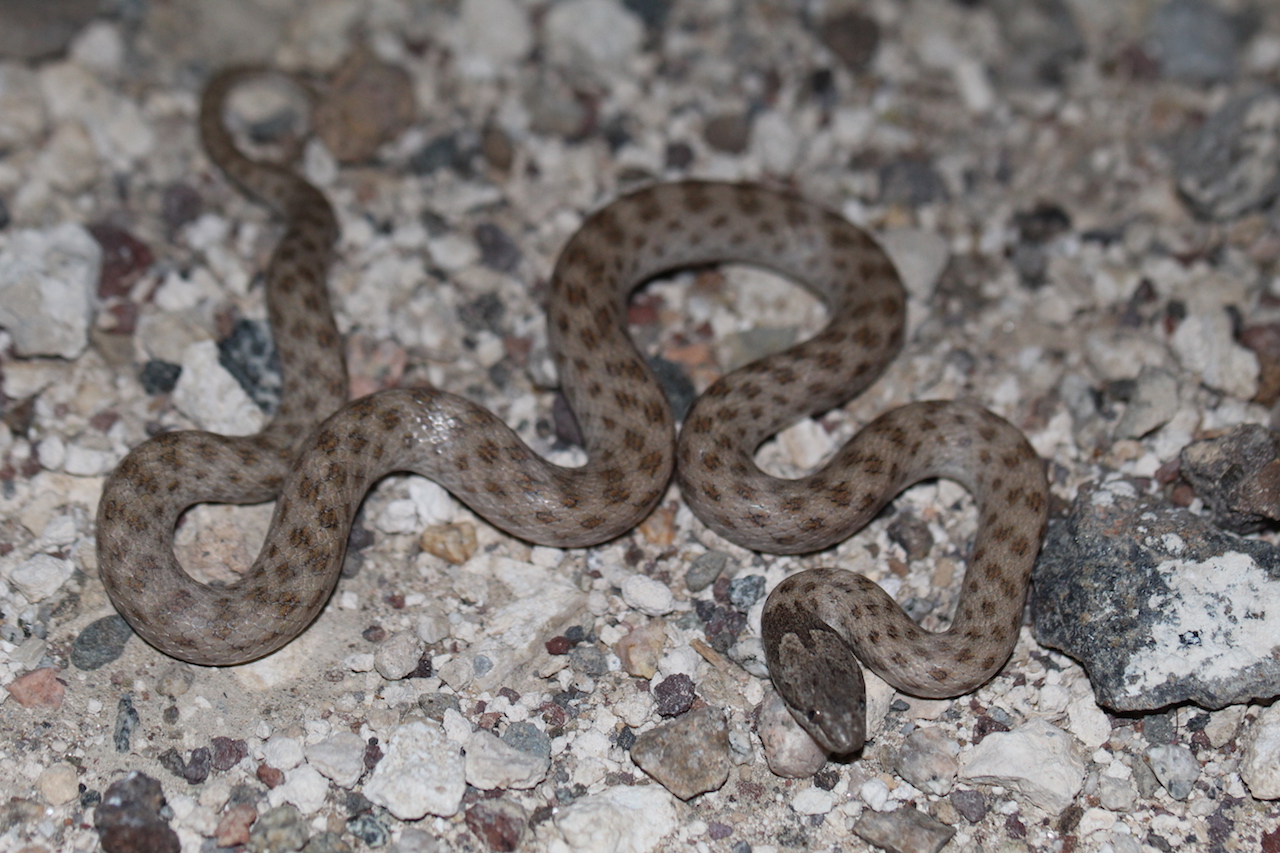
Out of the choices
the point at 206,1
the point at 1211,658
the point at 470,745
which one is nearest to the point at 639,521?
the point at 470,745

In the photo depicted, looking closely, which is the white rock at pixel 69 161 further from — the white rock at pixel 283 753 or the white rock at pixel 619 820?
the white rock at pixel 619 820

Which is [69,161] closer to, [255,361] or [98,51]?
[98,51]

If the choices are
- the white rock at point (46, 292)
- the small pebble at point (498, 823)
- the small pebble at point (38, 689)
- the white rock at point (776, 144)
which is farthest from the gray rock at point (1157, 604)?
the white rock at point (46, 292)

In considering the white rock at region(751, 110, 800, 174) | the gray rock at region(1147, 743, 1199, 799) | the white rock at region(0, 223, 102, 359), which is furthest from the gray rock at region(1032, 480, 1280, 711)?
the white rock at region(0, 223, 102, 359)

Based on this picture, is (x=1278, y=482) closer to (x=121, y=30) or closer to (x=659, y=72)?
(x=659, y=72)

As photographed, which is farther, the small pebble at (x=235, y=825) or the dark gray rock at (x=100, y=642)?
the dark gray rock at (x=100, y=642)

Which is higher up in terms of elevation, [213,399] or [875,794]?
[213,399]

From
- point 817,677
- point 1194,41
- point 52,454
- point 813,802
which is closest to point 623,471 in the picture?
point 817,677
